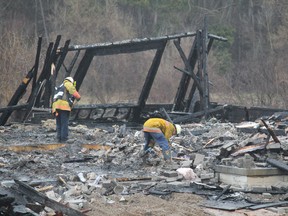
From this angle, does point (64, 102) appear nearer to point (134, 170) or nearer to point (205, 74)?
point (134, 170)

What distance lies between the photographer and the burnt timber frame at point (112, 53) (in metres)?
21.0

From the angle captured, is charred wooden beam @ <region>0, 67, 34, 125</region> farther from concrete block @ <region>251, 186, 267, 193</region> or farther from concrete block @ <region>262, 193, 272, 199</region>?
concrete block @ <region>262, 193, 272, 199</region>

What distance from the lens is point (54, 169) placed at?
13.9 metres

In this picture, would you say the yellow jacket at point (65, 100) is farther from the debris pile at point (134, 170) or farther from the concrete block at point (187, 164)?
the concrete block at point (187, 164)

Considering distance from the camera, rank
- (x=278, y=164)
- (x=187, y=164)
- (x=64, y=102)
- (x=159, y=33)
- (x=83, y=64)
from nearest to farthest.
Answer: (x=278, y=164), (x=187, y=164), (x=64, y=102), (x=83, y=64), (x=159, y=33)

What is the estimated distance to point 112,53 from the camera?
72.0 feet

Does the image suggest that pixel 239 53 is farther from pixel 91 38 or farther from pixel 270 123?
pixel 270 123

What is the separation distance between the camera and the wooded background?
32.8 meters

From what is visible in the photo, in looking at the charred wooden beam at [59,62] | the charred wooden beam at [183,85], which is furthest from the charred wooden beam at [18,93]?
the charred wooden beam at [183,85]

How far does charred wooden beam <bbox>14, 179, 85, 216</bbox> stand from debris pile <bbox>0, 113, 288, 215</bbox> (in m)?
0.01

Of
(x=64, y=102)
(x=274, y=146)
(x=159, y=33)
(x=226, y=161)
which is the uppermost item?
(x=159, y=33)

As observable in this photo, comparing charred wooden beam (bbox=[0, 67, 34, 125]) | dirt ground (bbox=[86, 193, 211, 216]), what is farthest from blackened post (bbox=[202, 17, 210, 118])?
dirt ground (bbox=[86, 193, 211, 216])

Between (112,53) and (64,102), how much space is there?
5.34m

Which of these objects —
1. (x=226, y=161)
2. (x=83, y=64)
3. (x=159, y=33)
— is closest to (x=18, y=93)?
(x=83, y=64)
